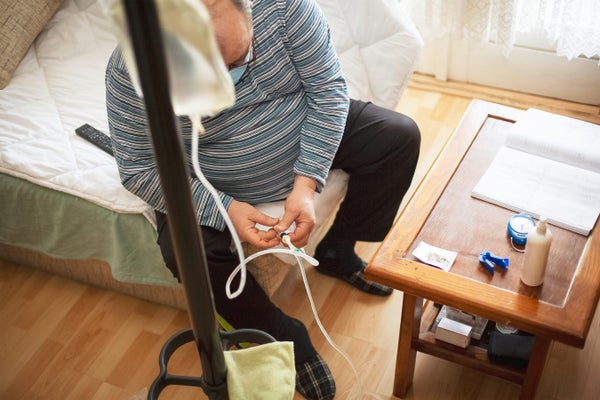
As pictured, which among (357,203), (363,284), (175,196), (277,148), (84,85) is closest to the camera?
(175,196)

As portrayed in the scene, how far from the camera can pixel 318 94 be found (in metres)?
1.54

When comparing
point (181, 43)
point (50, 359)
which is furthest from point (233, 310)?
point (181, 43)

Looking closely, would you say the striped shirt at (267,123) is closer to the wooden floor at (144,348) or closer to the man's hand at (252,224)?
the man's hand at (252,224)

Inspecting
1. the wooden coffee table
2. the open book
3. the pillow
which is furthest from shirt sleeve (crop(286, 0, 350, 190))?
the pillow

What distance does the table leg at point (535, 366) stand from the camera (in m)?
1.25

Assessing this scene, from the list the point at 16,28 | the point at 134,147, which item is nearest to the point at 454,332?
the point at 134,147

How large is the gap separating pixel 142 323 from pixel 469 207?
941 millimetres

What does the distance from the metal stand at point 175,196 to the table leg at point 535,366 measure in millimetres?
722

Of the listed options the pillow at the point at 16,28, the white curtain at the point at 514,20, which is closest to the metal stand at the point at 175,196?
the pillow at the point at 16,28

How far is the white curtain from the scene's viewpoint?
6.64 ft

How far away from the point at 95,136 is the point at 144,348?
57 centimetres

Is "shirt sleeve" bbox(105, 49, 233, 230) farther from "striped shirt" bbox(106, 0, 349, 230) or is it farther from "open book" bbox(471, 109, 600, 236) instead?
"open book" bbox(471, 109, 600, 236)

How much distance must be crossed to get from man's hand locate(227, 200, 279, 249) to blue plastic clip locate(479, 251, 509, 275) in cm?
42

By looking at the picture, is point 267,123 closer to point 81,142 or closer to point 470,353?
point 81,142
